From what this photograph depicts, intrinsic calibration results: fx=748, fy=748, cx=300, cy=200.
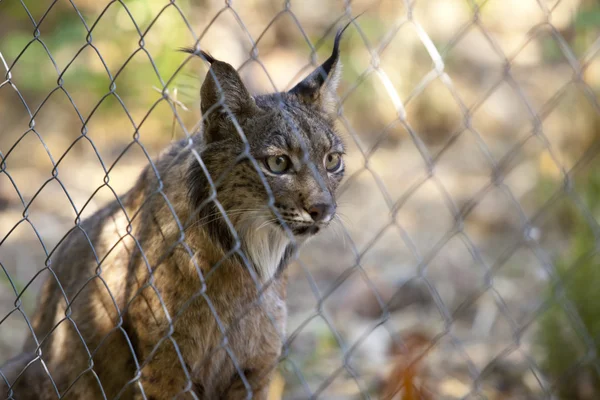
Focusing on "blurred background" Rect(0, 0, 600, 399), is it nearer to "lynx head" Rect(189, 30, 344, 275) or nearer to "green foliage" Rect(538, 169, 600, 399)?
"green foliage" Rect(538, 169, 600, 399)

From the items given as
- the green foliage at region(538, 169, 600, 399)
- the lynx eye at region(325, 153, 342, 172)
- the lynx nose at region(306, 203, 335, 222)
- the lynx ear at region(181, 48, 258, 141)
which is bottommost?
the green foliage at region(538, 169, 600, 399)

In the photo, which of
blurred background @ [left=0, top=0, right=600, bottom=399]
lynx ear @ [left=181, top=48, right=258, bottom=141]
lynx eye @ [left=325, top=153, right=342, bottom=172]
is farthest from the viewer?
blurred background @ [left=0, top=0, right=600, bottom=399]

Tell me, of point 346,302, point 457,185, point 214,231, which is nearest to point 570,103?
point 457,185

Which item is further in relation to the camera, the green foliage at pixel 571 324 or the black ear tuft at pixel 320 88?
the green foliage at pixel 571 324

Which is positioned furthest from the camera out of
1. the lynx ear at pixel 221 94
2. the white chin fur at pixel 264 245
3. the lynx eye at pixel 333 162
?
the white chin fur at pixel 264 245

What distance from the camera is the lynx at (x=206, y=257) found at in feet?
9.61

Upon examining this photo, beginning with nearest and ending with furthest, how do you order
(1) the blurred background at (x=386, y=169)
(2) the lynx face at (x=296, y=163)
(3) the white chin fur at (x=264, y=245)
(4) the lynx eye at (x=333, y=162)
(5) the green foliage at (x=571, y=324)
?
(2) the lynx face at (x=296, y=163)
(4) the lynx eye at (x=333, y=162)
(3) the white chin fur at (x=264, y=245)
(5) the green foliage at (x=571, y=324)
(1) the blurred background at (x=386, y=169)

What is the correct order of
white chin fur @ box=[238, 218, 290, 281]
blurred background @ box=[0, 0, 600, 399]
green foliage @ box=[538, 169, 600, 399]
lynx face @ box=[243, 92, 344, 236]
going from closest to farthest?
lynx face @ box=[243, 92, 344, 236]
white chin fur @ box=[238, 218, 290, 281]
green foliage @ box=[538, 169, 600, 399]
blurred background @ box=[0, 0, 600, 399]

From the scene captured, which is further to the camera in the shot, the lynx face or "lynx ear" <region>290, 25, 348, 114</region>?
"lynx ear" <region>290, 25, 348, 114</region>

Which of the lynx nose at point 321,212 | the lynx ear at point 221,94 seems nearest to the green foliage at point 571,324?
the lynx nose at point 321,212

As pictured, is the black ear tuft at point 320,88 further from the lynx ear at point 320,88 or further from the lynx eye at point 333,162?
the lynx eye at point 333,162

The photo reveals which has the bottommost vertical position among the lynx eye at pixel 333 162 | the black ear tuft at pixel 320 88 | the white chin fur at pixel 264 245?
the white chin fur at pixel 264 245

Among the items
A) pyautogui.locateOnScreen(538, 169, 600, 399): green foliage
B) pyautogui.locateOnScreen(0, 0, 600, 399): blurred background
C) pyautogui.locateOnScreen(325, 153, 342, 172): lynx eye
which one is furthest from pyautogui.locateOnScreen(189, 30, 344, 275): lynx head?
pyautogui.locateOnScreen(538, 169, 600, 399): green foliage

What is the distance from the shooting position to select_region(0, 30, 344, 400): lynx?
293 cm
